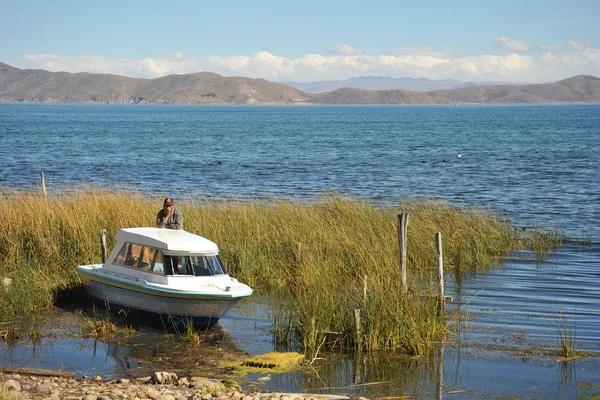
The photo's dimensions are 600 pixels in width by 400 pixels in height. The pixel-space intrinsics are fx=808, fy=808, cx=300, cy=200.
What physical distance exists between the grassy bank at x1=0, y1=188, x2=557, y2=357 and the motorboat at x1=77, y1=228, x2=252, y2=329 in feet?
4.00

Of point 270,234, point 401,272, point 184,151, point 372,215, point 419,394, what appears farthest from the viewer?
point 184,151

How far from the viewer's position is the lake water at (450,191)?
40.8ft

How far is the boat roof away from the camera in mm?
14469

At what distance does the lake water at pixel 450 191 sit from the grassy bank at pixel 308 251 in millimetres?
696

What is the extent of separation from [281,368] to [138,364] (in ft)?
7.48

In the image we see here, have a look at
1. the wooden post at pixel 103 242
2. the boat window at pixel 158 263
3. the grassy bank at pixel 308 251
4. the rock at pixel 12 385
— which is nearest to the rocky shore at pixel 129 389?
the rock at pixel 12 385

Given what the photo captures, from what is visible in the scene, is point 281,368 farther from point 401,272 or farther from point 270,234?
point 270,234

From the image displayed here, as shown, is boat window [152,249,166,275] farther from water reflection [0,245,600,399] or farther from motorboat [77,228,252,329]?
water reflection [0,245,600,399]

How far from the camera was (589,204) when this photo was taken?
36.0 metres

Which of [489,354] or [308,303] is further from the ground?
[308,303]

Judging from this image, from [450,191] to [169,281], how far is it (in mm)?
29685

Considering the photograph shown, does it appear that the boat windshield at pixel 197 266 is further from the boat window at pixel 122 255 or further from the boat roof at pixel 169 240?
the boat window at pixel 122 255

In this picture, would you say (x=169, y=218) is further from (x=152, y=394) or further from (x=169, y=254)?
(x=152, y=394)

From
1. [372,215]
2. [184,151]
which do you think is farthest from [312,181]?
[184,151]
